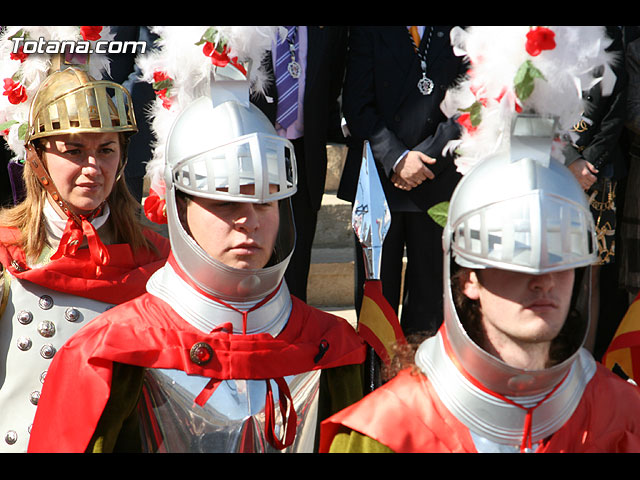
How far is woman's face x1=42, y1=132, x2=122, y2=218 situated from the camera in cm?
372

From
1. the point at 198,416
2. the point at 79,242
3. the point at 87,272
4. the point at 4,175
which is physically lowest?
the point at 198,416

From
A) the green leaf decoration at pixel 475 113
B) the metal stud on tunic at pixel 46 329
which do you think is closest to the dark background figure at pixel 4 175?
the metal stud on tunic at pixel 46 329

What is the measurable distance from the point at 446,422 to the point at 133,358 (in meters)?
0.98

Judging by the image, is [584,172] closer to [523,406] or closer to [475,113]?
[475,113]

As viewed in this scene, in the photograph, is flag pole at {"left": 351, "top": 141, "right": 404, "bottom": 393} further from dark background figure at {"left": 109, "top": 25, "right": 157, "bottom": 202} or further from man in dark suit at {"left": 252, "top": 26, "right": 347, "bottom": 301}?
dark background figure at {"left": 109, "top": 25, "right": 157, "bottom": 202}

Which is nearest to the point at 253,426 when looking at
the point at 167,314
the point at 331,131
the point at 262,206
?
the point at 167,314

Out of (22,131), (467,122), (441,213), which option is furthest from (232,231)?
(22,131)

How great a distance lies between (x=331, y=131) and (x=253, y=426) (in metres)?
2.09

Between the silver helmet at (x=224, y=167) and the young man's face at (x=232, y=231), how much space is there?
3 centimetres

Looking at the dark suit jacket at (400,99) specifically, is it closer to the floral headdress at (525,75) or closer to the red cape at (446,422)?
the floral headdress at (525,75)

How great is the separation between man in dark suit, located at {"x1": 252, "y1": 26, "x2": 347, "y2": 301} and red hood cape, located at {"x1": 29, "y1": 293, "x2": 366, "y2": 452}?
145 cm

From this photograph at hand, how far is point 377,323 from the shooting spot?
11.2ft

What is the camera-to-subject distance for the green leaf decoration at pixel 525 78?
2566 millimetres

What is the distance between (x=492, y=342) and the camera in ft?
8.66
